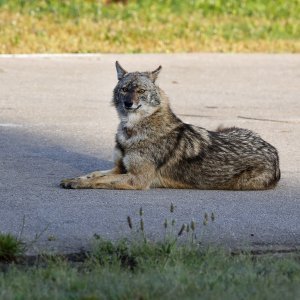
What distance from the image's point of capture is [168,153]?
9328mm

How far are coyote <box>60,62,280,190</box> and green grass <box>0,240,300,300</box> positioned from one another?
7.46 ft

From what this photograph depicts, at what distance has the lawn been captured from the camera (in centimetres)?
1952

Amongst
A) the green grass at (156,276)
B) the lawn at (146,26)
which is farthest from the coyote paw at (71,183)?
the lawn at (146,26)

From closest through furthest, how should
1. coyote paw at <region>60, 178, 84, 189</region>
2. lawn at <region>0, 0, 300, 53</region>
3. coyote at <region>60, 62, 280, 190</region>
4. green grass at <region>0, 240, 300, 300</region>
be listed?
green grass at <region>0, 240, 300, 300</region> < coyote paw at <region>60, 178, 84, 189</region> < coyote at <region>60, 62, 280, 190</region> < lawn at <region>0, 0, 300, 53</region>

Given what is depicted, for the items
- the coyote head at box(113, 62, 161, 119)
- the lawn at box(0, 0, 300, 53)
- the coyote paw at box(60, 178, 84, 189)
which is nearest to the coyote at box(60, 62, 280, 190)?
the coyote head at box(113, 62, 161, 119)

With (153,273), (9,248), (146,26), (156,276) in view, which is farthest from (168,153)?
(146,26)

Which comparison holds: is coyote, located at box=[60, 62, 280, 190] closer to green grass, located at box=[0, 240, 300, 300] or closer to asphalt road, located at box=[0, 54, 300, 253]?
asphalt road, located at box=[0, 54, 300, 253]

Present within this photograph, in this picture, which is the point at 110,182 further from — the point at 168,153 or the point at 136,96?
the point at 136,96

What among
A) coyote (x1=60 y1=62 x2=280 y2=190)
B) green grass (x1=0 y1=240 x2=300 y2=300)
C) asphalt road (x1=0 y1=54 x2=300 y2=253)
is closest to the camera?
green grass (x1=0 y1=240 x2=300 y2=300)

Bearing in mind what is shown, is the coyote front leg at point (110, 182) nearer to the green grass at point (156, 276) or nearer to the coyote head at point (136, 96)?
the coyote head at point (136, 96)

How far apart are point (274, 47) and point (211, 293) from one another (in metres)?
15.7

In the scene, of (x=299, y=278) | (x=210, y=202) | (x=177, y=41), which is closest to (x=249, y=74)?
(x=177, y=41)

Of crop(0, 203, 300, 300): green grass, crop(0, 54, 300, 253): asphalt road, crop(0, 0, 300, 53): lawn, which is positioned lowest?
crop(0, 54, 300, 253): asphalt road

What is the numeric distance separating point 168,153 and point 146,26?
12743 millimetres
